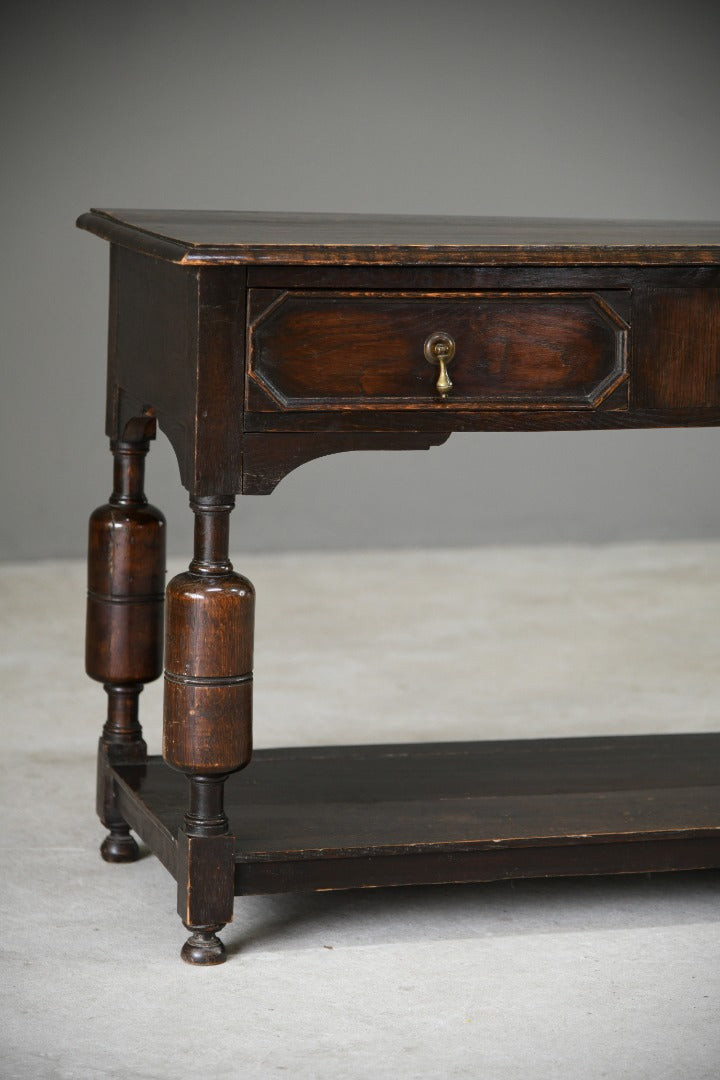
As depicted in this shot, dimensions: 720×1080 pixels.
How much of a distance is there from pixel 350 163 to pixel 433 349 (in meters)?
3.99

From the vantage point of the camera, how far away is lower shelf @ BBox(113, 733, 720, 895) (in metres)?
2.59

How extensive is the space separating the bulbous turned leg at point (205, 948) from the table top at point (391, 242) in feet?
3.20

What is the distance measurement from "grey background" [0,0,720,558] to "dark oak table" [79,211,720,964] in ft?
10.7

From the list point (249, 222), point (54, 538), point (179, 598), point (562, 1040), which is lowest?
point (54, 538)

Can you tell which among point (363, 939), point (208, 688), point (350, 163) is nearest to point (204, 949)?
point (363, 939)

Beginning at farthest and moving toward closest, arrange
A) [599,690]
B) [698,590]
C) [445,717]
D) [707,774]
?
[698,590] < [599,690] < [445,717] < [707,774]

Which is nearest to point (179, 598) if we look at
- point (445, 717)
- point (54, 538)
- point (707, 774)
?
point (707, 774)

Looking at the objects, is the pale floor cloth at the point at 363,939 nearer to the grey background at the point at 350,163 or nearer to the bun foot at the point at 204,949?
the bun foot at the point at 204,949

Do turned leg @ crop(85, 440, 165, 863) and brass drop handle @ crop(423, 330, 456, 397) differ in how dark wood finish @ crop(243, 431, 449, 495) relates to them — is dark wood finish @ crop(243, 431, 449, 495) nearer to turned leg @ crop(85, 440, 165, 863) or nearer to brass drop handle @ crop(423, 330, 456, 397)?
brass drop handle @ crop(423, 330, 456, 397)

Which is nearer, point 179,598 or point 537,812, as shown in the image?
point 179,598

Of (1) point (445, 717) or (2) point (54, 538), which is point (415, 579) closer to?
(2) point (54, 538)

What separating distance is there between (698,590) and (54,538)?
87.3 inches

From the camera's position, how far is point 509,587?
18.3ft

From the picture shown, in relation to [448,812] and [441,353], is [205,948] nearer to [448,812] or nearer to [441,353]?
[448,812]
